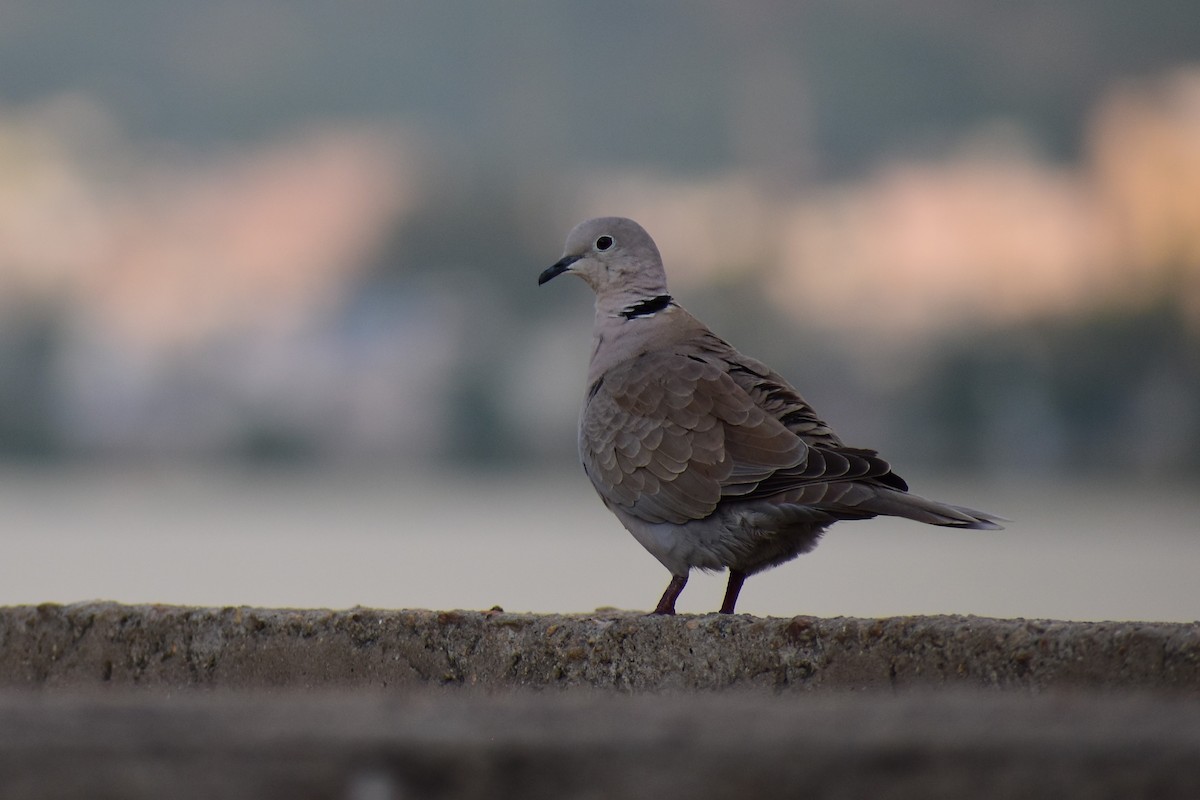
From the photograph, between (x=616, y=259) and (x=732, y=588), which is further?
(x=616, y=259)

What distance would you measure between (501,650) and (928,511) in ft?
3.83

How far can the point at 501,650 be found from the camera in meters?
3.34

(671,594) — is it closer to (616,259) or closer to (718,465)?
(718,465)

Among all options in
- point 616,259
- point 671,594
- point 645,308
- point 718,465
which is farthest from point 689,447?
point 616,259

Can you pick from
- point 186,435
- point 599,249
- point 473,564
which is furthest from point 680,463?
point 473,564

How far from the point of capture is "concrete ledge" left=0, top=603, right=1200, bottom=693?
302cm

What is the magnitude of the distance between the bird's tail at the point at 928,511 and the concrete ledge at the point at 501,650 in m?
0.72

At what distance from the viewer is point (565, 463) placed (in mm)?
18125

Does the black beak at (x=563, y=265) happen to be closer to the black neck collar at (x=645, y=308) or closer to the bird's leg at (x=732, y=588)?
the black neck collar at (x=645, y=308)

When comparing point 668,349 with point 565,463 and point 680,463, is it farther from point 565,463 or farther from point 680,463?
point 565,463

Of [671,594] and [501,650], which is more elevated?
[671,594]

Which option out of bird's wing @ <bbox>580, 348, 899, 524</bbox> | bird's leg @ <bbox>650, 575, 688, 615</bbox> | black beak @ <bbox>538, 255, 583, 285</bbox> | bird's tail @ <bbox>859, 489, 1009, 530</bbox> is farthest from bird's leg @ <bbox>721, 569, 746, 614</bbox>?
black beak @ <bbox>538, 255, 583, 285</bbox>

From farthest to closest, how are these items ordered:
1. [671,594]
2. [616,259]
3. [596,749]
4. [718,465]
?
1. [616,259]
2. [671,594]
3. [718,465]
4. [596,749]

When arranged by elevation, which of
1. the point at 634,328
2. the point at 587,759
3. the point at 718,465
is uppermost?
the point at 634,328
